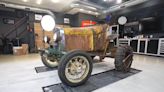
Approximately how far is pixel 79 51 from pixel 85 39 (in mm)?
638

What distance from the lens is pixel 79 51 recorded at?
4.89 feet

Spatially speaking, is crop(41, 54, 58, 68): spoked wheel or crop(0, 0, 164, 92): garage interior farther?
crop(41, 54, 58, 68): spoked wheel

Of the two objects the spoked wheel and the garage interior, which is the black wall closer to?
the garage interior

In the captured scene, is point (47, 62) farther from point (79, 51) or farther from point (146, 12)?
point (146, 12)

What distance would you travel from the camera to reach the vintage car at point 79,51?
4.72 feet

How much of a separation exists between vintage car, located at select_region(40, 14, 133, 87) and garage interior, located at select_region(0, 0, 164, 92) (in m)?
0.02

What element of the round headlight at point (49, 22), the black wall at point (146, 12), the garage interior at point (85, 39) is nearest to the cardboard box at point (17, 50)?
the garage interior at point (85, 39)

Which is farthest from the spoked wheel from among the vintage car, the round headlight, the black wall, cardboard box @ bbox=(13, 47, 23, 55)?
the black wall

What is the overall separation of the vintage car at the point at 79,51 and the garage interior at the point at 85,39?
21 mm

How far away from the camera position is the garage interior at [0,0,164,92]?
1636 millimetres

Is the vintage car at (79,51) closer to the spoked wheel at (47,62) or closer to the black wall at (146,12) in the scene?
the spoked wheel at (47,62)

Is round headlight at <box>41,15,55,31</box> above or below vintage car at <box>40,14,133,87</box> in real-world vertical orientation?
above

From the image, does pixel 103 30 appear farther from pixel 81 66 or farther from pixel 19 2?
pixel 19 2

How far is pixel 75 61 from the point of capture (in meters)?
1.56
